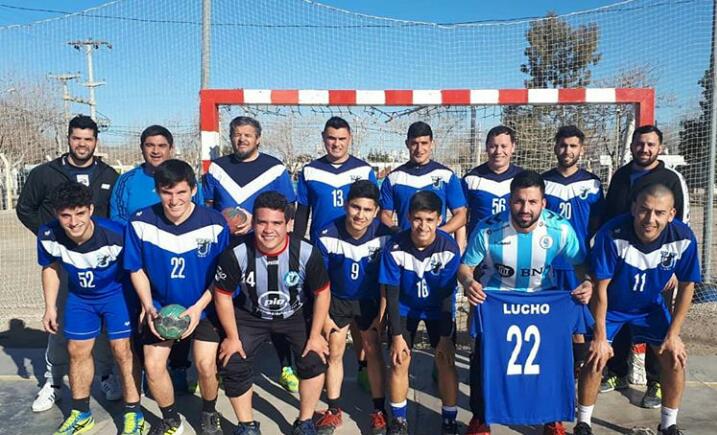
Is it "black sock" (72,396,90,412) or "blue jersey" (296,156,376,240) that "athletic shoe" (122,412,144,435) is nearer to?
"black sock" (72,396,90,412)

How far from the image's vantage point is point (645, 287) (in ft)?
11.3

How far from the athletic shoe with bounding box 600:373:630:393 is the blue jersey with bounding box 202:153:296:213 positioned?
3.00m

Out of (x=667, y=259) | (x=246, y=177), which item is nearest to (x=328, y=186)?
(x=246, y=177)

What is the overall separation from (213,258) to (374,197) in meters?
1.14

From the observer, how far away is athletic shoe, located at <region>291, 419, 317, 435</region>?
3.56 meters

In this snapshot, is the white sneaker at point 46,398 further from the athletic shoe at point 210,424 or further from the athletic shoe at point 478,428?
the athletic shoe at point 478,428

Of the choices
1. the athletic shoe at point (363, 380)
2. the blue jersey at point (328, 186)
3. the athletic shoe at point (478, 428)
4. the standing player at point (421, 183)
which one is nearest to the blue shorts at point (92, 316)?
the blue jersey at point (328, 186)

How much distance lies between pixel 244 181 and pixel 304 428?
2007mm

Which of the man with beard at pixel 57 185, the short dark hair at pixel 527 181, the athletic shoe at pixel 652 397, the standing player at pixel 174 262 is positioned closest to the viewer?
the short dark hair at pixel 527 181

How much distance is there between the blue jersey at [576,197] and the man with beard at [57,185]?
11.8ft

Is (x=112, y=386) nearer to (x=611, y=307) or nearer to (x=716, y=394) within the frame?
(x=611, y=307)

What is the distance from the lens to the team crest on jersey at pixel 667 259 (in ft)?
11.0

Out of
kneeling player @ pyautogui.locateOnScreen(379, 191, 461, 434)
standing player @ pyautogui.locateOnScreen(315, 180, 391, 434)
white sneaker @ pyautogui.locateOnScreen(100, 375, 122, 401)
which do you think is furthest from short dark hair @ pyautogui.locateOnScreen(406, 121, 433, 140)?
white sneaker @ pyautogui.locateOnScreen(100, 375, 122, 401)

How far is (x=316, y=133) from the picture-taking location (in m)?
7.04
